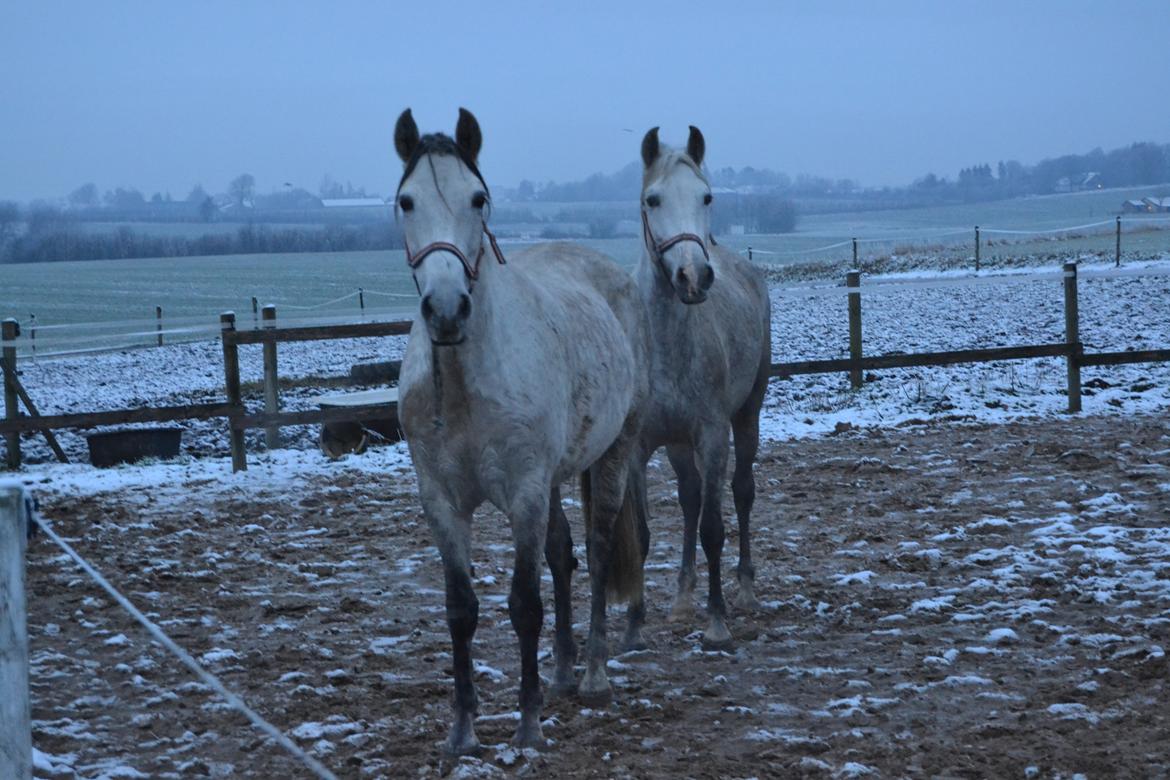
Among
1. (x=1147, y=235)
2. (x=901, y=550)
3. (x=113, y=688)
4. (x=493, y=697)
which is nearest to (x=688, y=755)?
(x=493, y=697)

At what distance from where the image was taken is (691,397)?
17.2ft

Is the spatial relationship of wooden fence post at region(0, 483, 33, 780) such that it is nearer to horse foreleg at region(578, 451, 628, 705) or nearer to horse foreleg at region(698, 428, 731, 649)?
horse foreleg at region(578, 451, 628, 705)

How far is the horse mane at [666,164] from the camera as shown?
520 centimetres

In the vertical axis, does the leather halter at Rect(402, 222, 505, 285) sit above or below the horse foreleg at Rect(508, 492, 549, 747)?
above

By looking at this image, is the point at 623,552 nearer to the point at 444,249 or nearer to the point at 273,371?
the point at 444,249

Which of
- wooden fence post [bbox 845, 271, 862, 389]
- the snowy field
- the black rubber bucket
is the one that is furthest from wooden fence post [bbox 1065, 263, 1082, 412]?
the black rubber bucket

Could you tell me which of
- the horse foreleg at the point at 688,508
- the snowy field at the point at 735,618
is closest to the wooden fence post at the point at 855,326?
the snowy field at the point at 735,618

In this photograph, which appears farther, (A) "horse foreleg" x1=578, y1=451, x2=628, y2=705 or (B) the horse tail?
(B) the horse tail

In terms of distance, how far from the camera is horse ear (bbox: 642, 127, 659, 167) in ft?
17.4

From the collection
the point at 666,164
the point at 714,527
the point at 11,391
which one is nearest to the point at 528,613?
the point at 714,527

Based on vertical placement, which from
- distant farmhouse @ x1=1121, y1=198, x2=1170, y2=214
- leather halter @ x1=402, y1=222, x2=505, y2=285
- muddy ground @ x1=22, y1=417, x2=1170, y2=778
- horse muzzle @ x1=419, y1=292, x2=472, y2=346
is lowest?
muddy ground @ x1=22, y1=417, x2=1170, y2=778

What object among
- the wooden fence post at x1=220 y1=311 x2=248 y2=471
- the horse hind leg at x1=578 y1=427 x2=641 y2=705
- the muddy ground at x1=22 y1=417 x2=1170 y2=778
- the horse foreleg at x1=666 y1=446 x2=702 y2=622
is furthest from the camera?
the wooden fence post at x1=220 y1=311 x2=248 y2=471

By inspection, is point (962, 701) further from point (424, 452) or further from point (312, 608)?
point (312, 608)

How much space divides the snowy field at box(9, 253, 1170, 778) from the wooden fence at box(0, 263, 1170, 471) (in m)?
0.39
